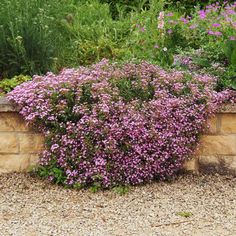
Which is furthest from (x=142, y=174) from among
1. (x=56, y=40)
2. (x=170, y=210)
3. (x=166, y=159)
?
(x=56, y=40)

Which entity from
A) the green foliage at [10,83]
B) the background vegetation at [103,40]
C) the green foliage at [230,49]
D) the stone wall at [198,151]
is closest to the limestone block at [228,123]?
the stone wall at [198,151]

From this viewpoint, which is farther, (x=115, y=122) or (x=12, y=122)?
(x=12, y=122)

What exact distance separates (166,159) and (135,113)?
491 millimetres

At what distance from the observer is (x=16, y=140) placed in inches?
193

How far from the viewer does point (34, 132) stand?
486 centimetres

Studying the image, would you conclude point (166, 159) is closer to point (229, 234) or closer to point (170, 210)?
point (170, 210)

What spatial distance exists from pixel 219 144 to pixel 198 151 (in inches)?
7.7

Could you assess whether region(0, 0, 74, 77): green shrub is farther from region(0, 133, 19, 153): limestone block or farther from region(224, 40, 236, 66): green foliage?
region(224, 40, 236, 66): green foliage

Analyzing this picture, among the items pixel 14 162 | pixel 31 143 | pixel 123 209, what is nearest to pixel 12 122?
pixel 31 143

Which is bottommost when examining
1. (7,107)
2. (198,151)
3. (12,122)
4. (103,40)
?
(198,151)

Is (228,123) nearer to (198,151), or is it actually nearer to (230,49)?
(198,151)

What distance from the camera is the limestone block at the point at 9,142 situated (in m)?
4.88

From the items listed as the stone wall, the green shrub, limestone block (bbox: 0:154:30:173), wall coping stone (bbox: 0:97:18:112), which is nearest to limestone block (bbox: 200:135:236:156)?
the stone wall

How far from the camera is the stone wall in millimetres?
4844
